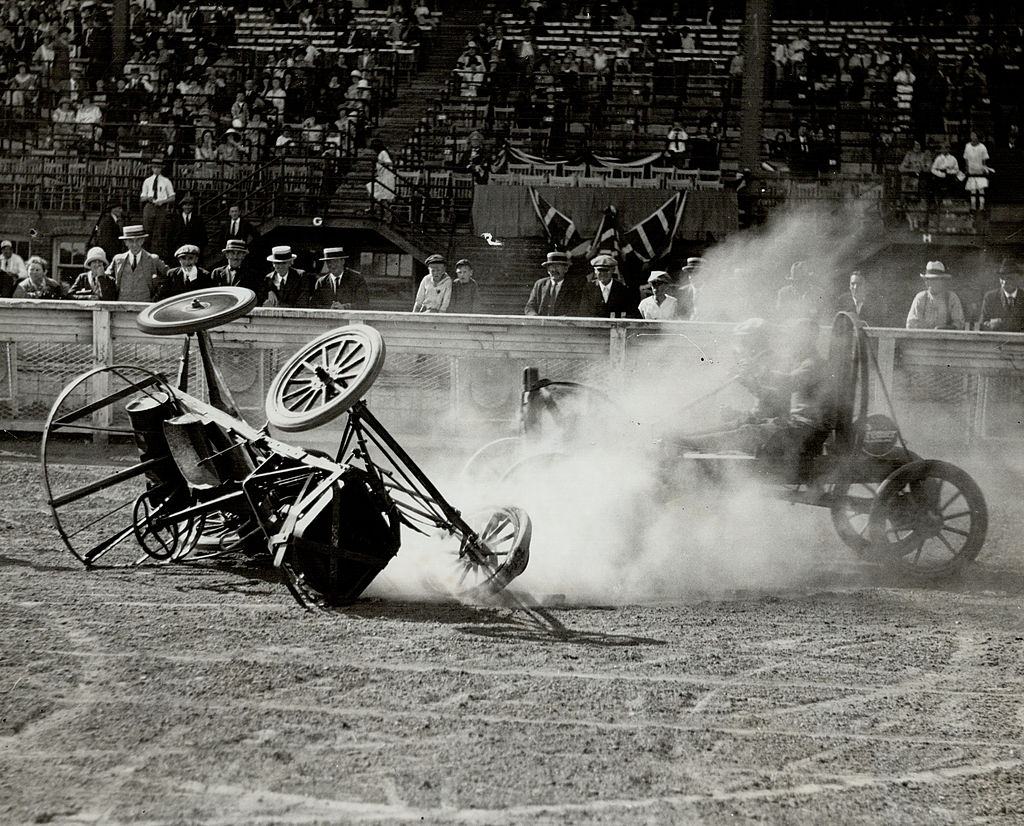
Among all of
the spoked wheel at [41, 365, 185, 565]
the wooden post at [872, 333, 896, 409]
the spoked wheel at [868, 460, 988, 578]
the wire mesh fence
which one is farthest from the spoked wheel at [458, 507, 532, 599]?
the wooden post at [872, 333, 896, 409]

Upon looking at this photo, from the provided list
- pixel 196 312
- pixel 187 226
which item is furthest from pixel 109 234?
pixel 196 312

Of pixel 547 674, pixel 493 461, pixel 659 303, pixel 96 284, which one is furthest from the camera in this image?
pixel 96 284

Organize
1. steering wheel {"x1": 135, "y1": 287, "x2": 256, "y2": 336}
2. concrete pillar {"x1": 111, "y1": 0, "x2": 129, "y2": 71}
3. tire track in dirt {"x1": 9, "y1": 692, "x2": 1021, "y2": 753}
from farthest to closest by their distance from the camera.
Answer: concrete pillar {"x1": 111, "y1": 0, "x2": 129, "y2": 71}
steering wheel {"x1": 135, "y1": 287, "x2": 256, "y2": 336}
tire track in dirt {"x1": 9, "y1": 692, "x2": 1021, "y2": 753}

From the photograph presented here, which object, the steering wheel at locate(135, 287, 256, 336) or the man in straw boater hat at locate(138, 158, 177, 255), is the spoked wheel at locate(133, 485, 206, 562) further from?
the man in straw boater hat at locate(138, 158, 177, 255)

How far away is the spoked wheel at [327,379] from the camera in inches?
238

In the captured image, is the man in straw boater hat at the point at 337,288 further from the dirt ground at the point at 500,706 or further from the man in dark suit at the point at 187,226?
the dirt ground at the point at 500,706

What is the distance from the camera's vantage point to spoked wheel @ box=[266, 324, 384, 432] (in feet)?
19.8

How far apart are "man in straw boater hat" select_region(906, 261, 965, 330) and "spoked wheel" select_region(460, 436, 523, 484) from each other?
5.86 metres

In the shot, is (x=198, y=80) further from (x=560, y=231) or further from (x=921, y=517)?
(x=921, y=517)

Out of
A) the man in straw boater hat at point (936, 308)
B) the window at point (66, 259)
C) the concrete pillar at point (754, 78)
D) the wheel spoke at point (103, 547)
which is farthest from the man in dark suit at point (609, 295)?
the window at point (66, 259)

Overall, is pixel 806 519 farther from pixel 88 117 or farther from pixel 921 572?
pixel 88 117

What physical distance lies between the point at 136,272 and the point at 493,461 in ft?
23.1

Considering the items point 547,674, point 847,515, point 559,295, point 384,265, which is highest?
point 559,295

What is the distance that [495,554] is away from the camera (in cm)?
646
